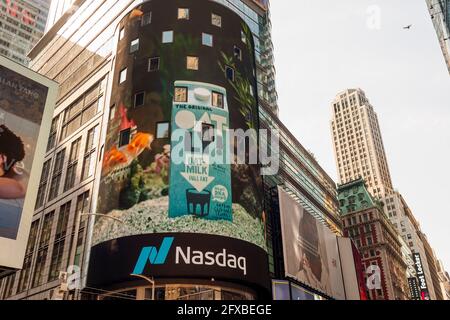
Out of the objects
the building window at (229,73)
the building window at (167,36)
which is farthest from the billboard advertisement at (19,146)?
the building window at (229,73)

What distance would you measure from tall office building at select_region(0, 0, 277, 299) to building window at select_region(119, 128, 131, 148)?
0.38 feet

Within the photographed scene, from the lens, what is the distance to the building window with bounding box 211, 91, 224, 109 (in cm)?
4462

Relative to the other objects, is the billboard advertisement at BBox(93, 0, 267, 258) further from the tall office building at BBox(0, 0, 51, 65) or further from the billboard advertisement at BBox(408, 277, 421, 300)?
the tall office building at BBox(0, 0, 51, 65)

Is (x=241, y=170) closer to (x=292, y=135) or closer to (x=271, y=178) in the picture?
(x=271, y=178)

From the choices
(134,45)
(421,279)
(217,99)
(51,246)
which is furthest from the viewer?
(421,279)

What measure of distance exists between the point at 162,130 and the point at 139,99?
16.1ft

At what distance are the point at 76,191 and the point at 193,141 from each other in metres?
20.3

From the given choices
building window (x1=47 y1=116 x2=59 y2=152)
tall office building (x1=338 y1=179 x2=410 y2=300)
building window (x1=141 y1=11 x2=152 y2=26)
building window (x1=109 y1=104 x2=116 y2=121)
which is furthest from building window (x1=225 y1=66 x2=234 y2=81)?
tall office building (x1=338 y1=179 x2=410 y2=300)

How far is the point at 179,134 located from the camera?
42.0 meters

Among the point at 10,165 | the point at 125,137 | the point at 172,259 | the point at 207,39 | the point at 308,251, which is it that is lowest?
the point at 172,259

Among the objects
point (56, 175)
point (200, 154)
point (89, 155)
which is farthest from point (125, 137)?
point (56, 175)

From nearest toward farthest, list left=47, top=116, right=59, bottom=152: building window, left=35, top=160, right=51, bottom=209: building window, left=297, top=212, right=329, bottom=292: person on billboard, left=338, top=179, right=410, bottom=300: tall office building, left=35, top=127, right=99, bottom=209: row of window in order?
left=35, top=127, right=99, bottom=209: row of window, left=297, top=212, right=329, bottom=292: person on billboard, left=35, top=160, right=51, bottom=209: building window, left=47, top=116, right=59, bottom=152: building window, left=338, top=179, right=410, bottom=300: tall office building

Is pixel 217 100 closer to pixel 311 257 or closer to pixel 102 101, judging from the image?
pixel 102 101

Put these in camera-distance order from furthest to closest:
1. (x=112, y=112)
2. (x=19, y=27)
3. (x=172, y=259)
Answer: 1. (x=19, y=27)
2. (x=112, y=112)
3. (x=172, y=259)
